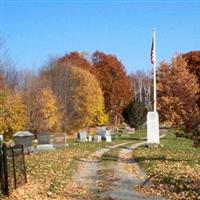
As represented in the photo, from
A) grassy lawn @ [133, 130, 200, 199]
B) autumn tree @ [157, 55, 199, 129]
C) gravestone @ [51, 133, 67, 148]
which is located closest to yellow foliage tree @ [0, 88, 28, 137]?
gravestone @ [51, 133, 67, 148]

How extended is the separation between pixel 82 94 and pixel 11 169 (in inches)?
2276

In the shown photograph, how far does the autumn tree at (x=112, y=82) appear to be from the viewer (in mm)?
97800

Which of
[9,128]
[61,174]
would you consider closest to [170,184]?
[61,174]

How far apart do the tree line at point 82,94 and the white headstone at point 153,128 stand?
13.7 ft

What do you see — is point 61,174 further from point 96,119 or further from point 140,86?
point 140,86

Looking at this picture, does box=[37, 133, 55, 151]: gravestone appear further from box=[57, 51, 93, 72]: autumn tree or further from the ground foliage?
box=[57, 51, 93, 72]: autumn tree

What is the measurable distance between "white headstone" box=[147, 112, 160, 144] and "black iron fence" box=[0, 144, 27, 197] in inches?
892

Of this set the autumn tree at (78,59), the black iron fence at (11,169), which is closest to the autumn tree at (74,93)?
the autumn tree at (78,59)

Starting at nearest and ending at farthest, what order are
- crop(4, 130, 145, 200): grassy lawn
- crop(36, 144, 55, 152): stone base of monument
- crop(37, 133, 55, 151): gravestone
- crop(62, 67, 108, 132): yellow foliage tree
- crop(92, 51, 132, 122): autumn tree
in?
crop(4, 130, 145, 200): grassy lawn → crop(36, 144, 55, 152): stone base of monument → crop(37, 133, 55, 151): gravestone → crop(62, 67, 108, 132): yellow foliage tree → crop(92, 51, 132, 122): autumn tree

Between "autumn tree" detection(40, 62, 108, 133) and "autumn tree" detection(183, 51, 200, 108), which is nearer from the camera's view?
"autumn tree" detection(40, 62, 108, 133)

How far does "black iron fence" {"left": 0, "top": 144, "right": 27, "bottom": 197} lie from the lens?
1509 cm

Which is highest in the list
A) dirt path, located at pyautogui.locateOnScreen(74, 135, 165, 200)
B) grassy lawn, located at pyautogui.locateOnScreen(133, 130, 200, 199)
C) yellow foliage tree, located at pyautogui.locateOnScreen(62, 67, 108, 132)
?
yellow foliage tree, located at pyautogui.locateOnScreen(62, 67, 108, 132)

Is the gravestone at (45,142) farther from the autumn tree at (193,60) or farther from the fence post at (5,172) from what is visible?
the autumn tree at (193,60)

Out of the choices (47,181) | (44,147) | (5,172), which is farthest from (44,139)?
(5,172)
